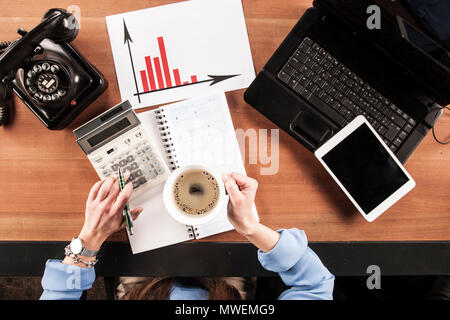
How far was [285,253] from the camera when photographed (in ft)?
2.29

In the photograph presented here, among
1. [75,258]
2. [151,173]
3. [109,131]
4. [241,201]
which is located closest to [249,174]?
[241,201]

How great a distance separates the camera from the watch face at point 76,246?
2.30 ft

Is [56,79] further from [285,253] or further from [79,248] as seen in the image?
[285,253]

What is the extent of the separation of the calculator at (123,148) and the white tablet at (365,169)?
1.25 ft

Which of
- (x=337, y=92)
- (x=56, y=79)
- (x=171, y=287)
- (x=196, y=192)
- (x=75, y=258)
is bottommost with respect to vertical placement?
(x=171, y=287)

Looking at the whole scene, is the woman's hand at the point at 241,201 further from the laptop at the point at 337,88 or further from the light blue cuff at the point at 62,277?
the light blue cuff at the point at 62,277

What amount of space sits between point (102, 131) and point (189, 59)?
0.88ft

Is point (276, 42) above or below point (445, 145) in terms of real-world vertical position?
above

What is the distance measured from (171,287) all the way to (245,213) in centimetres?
37

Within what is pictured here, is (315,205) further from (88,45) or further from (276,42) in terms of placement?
(88,45)

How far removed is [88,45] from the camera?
77 centimetres

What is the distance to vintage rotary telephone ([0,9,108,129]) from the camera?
0.64 metres
